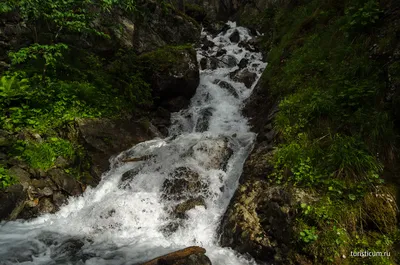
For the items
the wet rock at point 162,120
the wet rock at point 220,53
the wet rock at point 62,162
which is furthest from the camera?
the wet rock at point 220,53

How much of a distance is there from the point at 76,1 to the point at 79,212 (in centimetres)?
673

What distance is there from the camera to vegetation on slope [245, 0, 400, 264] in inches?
164

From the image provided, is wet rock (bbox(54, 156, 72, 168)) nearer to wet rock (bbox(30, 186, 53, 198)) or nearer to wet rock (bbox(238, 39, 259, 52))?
wet rock (bbox(30, 186, 53, 198))

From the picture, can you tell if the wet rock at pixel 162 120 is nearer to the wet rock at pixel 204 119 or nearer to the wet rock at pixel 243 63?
the wet rock at pixel 204 119

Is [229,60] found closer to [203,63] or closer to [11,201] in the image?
[203,63]

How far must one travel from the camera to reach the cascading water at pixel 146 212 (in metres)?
5.23

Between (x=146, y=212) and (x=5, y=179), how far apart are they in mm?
3159

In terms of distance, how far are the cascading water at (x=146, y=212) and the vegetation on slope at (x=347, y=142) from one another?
1.60 m

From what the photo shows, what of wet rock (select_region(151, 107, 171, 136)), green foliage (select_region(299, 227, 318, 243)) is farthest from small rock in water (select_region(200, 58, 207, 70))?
green foliage (select_region(299, 227, 318, 243))

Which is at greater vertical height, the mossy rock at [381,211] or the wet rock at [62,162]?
the wet rock at [62,162]

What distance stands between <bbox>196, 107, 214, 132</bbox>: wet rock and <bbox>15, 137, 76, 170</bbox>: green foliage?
5.14m

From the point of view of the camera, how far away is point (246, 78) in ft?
45.4

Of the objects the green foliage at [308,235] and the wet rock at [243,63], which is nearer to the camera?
the green foliage at [308,235]

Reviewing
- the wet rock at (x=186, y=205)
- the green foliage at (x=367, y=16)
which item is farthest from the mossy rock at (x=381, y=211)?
the green foliage at (x=367, y=16)
